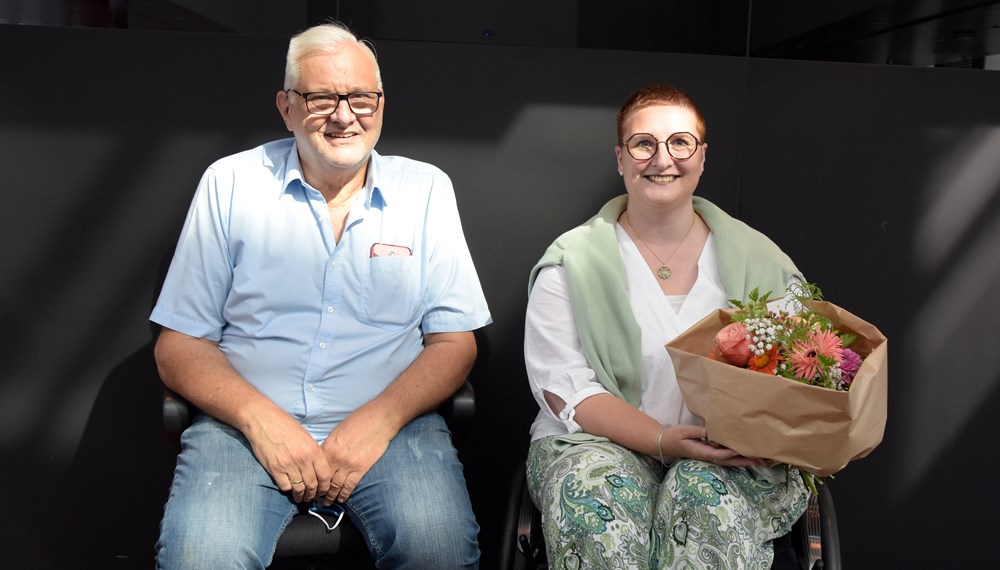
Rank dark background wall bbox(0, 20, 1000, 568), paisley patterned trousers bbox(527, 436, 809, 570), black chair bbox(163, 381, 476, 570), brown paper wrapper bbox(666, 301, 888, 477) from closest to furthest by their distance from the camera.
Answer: brown paper wrapper bbox(666, 301, 888, 477)
paisley patterned trousers bbox(527, 436, 809, 570)
black chair bbox(163, 381, 476, 570)
dark background wall bbox(0, 20, 1000, 568)

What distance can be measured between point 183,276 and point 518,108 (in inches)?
47.1

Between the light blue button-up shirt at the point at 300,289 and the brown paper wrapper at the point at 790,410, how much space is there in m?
0.87

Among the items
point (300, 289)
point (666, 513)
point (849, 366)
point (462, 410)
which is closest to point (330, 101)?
point (300, 289)

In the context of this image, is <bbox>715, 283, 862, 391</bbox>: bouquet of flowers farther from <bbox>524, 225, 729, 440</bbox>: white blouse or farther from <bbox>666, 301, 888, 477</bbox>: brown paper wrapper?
<bbox>524, 225, 729, 440</bbox>: white blouse

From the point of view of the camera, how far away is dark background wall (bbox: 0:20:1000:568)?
3049 mm

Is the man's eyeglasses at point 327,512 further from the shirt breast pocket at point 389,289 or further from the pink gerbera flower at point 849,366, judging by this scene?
the pink gerbera flower at point 849,366

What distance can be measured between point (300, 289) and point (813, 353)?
4.51ft

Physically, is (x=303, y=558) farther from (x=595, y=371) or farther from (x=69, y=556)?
(x=69, y=556)

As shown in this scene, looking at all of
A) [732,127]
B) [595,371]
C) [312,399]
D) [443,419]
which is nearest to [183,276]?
[312,399]

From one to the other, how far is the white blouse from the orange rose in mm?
447

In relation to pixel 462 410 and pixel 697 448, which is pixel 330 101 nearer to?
pixel 462 410

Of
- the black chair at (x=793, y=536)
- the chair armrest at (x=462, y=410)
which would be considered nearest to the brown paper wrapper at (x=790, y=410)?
the black chair at (x=793, y=536)

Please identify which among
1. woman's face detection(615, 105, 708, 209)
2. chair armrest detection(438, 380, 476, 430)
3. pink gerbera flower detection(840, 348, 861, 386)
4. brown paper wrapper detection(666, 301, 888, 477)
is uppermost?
woman's face detection(615, 105, 708, 209)

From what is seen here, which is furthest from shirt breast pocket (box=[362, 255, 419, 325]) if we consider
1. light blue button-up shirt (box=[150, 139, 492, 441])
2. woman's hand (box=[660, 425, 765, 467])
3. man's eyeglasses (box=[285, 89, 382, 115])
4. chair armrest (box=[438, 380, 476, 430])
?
woman's hand (box=[660, 425, 765, 467])
